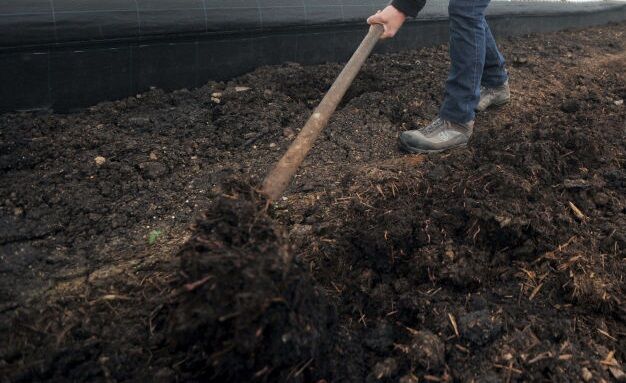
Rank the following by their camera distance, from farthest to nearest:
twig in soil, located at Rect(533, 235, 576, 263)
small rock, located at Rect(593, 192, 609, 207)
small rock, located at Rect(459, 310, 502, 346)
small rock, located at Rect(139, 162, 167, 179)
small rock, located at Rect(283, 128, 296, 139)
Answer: small rock, located at Rect(283, 128, 296, 139) < small rock, located at Rect(139, 162, 167, 179) < small rock, located at Rect(593, 192, 609, 207) < twig in soil, located at Rect(533, 235, 576, 263) < small rock, located at Rect(459, 310, 502, 346)

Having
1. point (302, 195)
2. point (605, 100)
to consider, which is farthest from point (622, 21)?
point (302, 195)

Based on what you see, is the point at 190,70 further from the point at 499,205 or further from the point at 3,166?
the point at 499,205

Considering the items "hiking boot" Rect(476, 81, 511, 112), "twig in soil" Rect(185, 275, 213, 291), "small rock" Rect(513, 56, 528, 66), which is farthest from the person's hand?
"small rock" Rect(513, 56, 528, 66)

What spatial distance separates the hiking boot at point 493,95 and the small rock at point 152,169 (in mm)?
2193

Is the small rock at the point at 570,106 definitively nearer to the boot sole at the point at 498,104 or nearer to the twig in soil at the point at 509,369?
the boot sole at the point at 498,104

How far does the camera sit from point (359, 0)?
413 centimetres

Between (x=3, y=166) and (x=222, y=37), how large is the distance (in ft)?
5.39

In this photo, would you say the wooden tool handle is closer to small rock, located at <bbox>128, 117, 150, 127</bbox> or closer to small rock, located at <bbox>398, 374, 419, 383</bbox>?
small rock, located at <bbox>398, 374, 419, 383</bbox>

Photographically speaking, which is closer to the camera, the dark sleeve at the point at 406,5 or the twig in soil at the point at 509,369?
the twig in soil at the point at 509,369

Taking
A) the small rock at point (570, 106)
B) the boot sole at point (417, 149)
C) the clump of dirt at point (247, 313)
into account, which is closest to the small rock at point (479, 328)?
the clump of dirt at point (247, 313)

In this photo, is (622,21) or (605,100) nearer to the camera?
(605,100)

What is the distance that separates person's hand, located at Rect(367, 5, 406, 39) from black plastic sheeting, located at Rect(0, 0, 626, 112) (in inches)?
47.5

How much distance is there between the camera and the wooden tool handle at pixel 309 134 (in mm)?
1794

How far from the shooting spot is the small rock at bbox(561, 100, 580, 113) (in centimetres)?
335
